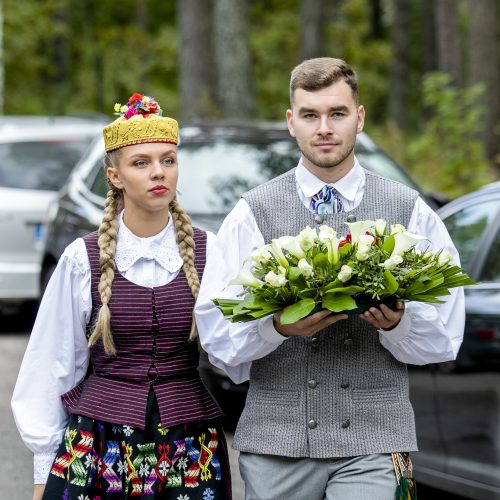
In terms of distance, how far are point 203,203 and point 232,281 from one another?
15.4ft

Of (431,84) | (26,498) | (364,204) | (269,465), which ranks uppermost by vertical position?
(431,84)

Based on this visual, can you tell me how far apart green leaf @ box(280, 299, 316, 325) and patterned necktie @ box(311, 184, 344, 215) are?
1.57 ft

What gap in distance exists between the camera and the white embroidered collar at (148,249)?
4.17m

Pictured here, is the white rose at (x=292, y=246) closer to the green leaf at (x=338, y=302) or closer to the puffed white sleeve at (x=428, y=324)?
the green leaf at (x=338, y=302)

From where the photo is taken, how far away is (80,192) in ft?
31.4

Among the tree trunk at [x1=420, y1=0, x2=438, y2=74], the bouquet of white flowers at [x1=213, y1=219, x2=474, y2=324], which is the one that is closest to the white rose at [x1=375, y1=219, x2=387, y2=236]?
the bouquet of white flowers at [x1=213, y1=219, x2=474, y2=324]

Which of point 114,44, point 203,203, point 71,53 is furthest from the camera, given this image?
point 71,53

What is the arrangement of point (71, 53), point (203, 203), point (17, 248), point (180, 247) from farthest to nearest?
point (71, 53)
point (17, 248)
point (203, 203)
point (180, 247)

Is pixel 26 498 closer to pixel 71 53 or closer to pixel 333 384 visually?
pixel 333 384

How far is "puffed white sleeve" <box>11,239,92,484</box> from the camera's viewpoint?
13.7ft

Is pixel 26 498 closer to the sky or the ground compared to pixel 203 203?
closer to the ground

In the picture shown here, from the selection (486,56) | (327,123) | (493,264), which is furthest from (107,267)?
(486,56)

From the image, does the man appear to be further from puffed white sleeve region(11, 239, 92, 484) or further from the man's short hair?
puffed white sleeve region(11, 239, 92, 484)

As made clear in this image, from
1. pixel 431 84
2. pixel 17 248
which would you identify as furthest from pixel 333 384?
pixel 431 84
